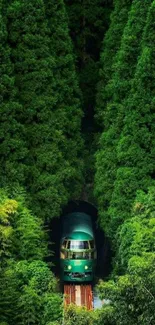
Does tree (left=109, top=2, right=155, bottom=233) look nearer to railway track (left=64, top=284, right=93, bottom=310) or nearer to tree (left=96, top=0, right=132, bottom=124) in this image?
railway track (left=64, top=284, right=93, bottom=310)

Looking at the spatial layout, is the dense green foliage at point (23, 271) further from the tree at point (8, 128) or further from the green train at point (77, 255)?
the green train at point (77, 255)

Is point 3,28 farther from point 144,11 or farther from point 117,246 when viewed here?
point 117,246

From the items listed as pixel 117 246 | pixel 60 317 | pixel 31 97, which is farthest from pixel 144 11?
pixel 60 317

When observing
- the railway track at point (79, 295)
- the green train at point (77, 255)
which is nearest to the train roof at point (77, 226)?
the green train at point (77, 255)

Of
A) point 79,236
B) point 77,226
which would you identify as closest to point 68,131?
point 77,226

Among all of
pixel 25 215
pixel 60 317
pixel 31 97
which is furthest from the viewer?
pixel 31 97

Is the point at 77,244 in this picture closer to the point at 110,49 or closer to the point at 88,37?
the point at 110,49
